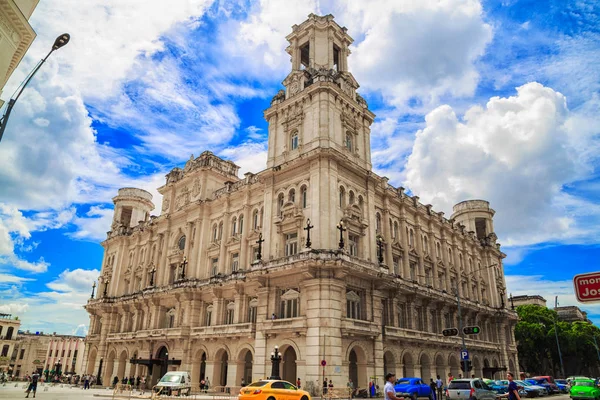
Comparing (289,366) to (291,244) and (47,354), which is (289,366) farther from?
(47,354)

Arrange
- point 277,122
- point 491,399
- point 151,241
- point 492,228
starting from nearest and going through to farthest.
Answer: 1. point 491,399
2. point 277,122
3. point 151,241
4. point 492,228

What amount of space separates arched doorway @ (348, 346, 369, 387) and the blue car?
340 cm

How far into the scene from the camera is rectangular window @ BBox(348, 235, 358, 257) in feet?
122

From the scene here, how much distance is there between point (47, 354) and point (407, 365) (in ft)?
308

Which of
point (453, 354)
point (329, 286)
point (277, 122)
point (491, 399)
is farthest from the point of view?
point (453, 354)

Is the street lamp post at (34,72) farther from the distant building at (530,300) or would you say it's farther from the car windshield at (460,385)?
the distant building at (530,300)

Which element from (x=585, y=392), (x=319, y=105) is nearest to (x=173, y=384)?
(x=319, y=105)

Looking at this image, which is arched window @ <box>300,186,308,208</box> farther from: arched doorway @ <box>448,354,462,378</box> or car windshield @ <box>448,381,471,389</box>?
arched doorway @ <box>448,354,462,378</box>

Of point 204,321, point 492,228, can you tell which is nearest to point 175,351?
point 204,321

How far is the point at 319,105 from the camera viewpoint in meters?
39.4

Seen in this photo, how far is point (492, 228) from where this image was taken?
69.4 meters

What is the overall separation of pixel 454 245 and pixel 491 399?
110 ft

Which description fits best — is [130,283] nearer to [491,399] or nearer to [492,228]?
[491,399]

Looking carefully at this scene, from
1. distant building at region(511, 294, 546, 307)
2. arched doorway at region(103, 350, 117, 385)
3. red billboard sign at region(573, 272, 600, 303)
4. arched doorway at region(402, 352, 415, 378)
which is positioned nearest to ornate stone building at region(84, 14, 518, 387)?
arched doorway at region(402, 352, 415, 378)
